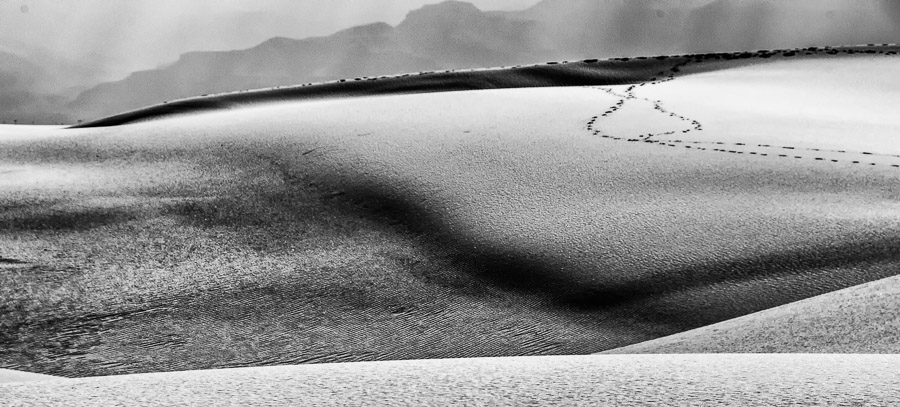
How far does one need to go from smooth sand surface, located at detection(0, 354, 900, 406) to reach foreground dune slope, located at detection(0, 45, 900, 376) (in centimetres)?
117

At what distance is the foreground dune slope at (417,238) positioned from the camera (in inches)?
104

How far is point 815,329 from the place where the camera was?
2119mm


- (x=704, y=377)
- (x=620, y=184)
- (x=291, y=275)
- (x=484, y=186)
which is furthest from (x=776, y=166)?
(x=704, y=377)

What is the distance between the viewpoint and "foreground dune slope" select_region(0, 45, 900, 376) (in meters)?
2.65

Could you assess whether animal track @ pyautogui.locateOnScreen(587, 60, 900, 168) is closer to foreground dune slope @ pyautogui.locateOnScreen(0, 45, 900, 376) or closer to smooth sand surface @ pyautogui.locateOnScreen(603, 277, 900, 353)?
foreground dune slope @ pyautogui.locateOnScreen(0, 45, 900, 376)

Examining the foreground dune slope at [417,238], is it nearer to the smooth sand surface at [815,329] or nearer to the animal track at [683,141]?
the animal track at [683,141]

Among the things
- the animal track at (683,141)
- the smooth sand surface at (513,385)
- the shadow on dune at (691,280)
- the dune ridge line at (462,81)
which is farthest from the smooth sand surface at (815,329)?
the dune ridge line at (462,81)

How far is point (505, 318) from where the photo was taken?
276 cm

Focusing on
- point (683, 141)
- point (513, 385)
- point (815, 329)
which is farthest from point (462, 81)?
point (513, 385)

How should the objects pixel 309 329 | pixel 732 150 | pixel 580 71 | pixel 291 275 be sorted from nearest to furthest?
pixel 309 329
pixel 291 275
pixel 732 150
pixel 580 71

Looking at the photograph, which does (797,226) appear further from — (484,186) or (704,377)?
(704,377)

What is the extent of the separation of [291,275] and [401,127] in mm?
1815

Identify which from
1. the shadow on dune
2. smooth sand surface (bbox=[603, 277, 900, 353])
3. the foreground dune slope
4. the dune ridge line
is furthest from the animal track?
smooth sand surface (bbox=[603, 277, 900, 353])

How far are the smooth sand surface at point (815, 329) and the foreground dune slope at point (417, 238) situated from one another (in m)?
0.26
